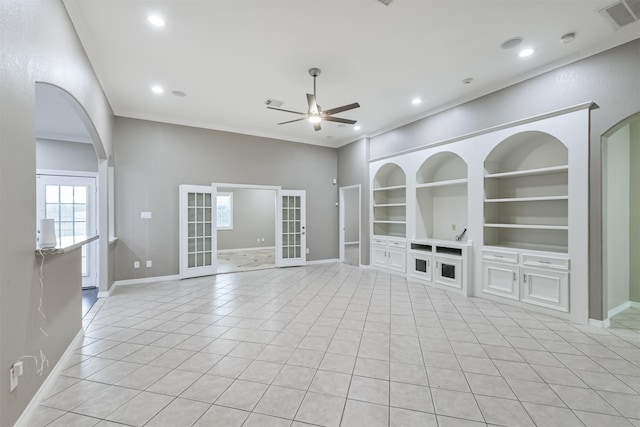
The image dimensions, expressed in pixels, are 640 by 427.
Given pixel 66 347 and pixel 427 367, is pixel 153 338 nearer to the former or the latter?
pixel 66 347

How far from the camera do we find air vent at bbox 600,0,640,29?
2594mm

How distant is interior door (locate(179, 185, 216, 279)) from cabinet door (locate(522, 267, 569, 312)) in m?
5.70

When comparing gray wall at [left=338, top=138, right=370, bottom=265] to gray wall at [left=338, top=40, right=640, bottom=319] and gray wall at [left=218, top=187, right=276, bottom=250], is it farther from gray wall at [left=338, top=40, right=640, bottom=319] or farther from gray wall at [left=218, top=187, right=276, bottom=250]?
gray wall at [left=218, top=187, right=276, bottom=250]

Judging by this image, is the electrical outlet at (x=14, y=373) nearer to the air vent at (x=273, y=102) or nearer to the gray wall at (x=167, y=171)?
the gray wall at (x=167, y=171)

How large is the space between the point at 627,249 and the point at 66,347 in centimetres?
678

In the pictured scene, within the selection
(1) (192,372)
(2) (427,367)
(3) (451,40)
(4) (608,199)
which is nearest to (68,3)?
(1) (192,372)

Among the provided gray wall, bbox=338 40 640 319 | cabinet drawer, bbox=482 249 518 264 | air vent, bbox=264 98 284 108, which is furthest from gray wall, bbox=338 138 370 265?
cabinet drawer, bbox=482 249 518 264

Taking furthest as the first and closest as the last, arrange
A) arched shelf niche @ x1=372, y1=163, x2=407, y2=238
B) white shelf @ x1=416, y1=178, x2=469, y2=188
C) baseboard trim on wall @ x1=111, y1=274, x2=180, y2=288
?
arched shelf niche @ x1=372, y1=163, x2=407, y2=238, baseboard trim on wall @ x1=111, y1=274, x2=180, y2=288, white shelf @ x1=416, y1=178, x2=469, y2=188

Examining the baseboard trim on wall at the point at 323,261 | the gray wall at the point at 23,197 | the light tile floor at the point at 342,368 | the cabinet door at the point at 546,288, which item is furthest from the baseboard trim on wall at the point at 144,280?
the cabinet door at the point at 546,288

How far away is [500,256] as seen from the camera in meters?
4.18

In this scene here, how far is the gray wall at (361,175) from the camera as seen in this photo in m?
6.82

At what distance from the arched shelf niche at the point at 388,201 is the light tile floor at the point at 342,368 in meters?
2.70

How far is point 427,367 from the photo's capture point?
245 cm

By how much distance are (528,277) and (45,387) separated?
207 inches
